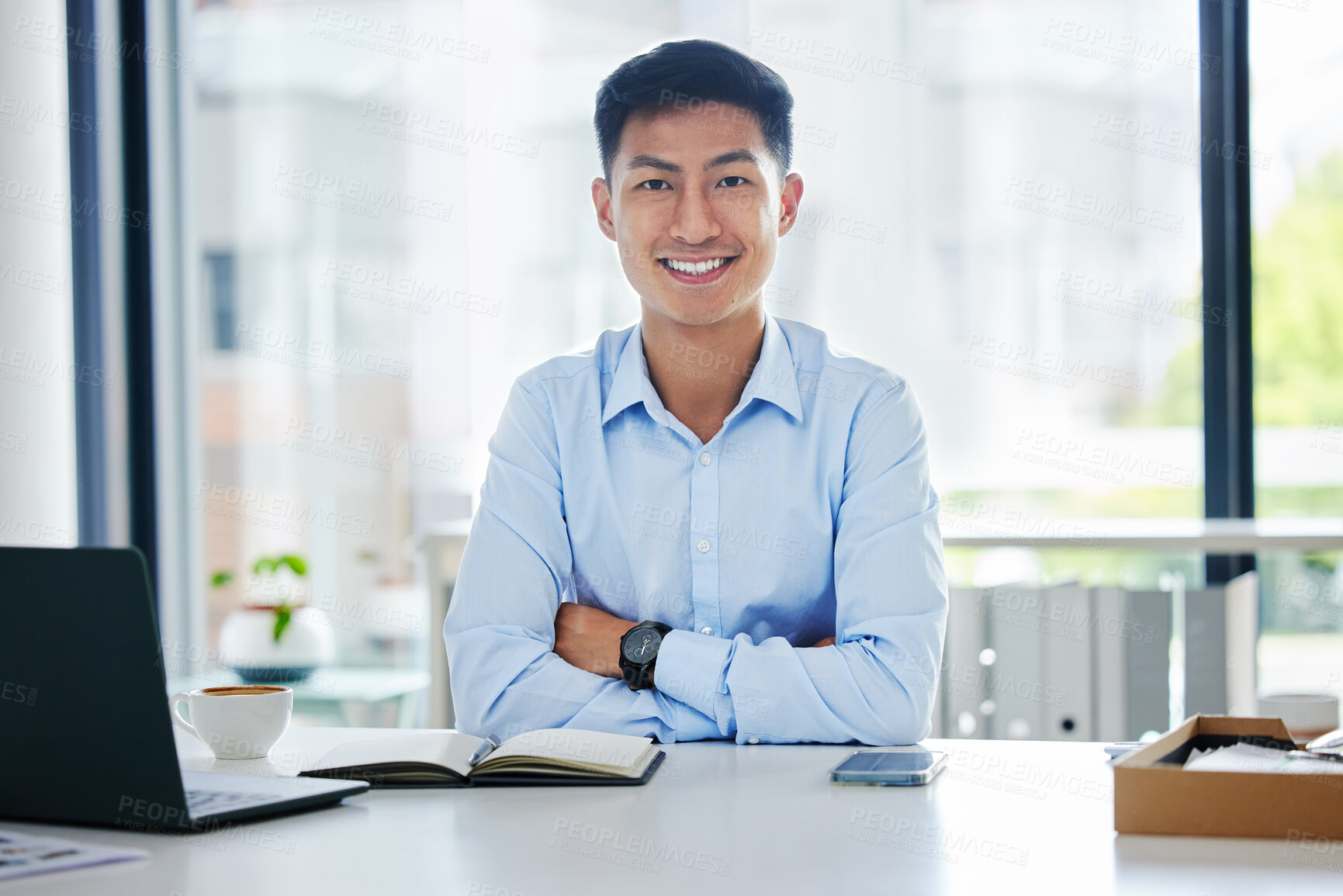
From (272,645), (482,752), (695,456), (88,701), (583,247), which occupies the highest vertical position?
(583,247)

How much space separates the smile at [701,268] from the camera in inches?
70.5

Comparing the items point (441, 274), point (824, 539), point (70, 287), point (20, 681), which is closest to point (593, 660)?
point (824, 539)

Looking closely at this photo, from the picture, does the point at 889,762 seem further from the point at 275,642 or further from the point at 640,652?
the point at 275,642

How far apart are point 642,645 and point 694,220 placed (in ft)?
2.07

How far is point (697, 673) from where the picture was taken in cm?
147

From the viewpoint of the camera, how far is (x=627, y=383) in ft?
5.99

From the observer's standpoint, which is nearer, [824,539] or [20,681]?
[20,681]

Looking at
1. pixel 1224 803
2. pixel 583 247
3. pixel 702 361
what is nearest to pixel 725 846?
pixel 1224 803

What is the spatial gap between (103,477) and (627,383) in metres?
2.20

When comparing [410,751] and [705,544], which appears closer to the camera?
[410,751]

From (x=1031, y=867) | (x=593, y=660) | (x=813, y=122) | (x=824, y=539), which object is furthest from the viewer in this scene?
(x=813, y=122)

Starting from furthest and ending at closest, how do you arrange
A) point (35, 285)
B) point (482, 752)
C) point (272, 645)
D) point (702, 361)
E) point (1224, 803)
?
point (35, 285) → point (272, 645) → point (702, 361) → point (482, 752) → point (1224, 803)

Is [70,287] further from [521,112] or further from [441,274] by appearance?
[521,112]

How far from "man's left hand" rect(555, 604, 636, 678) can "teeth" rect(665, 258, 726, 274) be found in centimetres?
53
